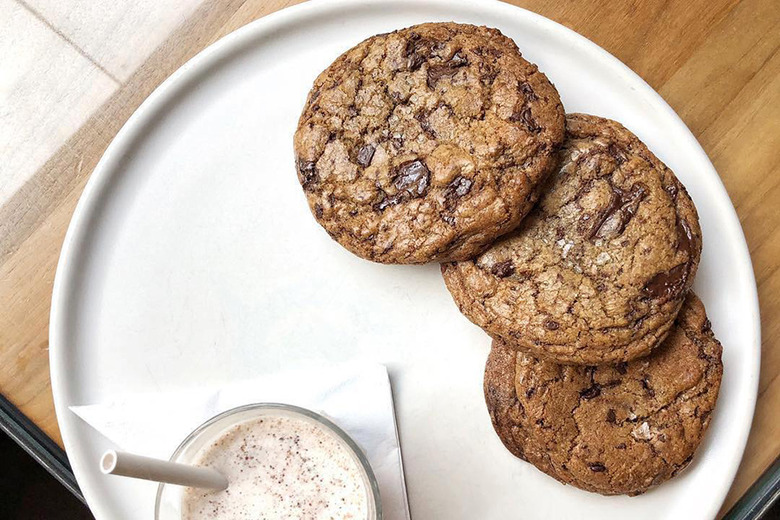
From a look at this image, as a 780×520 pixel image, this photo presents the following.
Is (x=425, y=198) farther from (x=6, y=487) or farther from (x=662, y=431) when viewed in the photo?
(x=6, y=487)

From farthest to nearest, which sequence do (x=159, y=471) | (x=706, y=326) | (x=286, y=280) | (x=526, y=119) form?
1. (x=286, y=280)
2. (x=706, y=326)
3. (x=526, y=119)
4. (x=159, y=471)

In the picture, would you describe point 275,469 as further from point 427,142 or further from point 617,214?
point 617,214

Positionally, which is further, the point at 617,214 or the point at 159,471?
the point at 617,214

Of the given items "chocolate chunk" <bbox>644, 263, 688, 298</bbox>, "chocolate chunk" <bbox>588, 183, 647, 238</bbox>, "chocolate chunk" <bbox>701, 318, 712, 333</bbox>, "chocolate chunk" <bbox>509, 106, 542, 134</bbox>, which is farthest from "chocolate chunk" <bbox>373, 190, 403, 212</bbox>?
"chocolate chunk" <bbox>701, 318, 712, 333</bbox>

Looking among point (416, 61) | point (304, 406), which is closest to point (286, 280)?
point (304, 406)

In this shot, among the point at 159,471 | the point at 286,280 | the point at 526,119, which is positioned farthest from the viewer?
the point at 286,280

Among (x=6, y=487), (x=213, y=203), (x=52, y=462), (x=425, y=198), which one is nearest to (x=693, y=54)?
(x=425, y=198)

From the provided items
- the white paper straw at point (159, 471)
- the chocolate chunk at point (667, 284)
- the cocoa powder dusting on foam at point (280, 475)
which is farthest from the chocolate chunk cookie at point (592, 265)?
the white paper straw at point (159, 471)

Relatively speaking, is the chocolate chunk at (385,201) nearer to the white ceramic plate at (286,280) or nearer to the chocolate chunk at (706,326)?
the white ceramic plate at (286,280)
